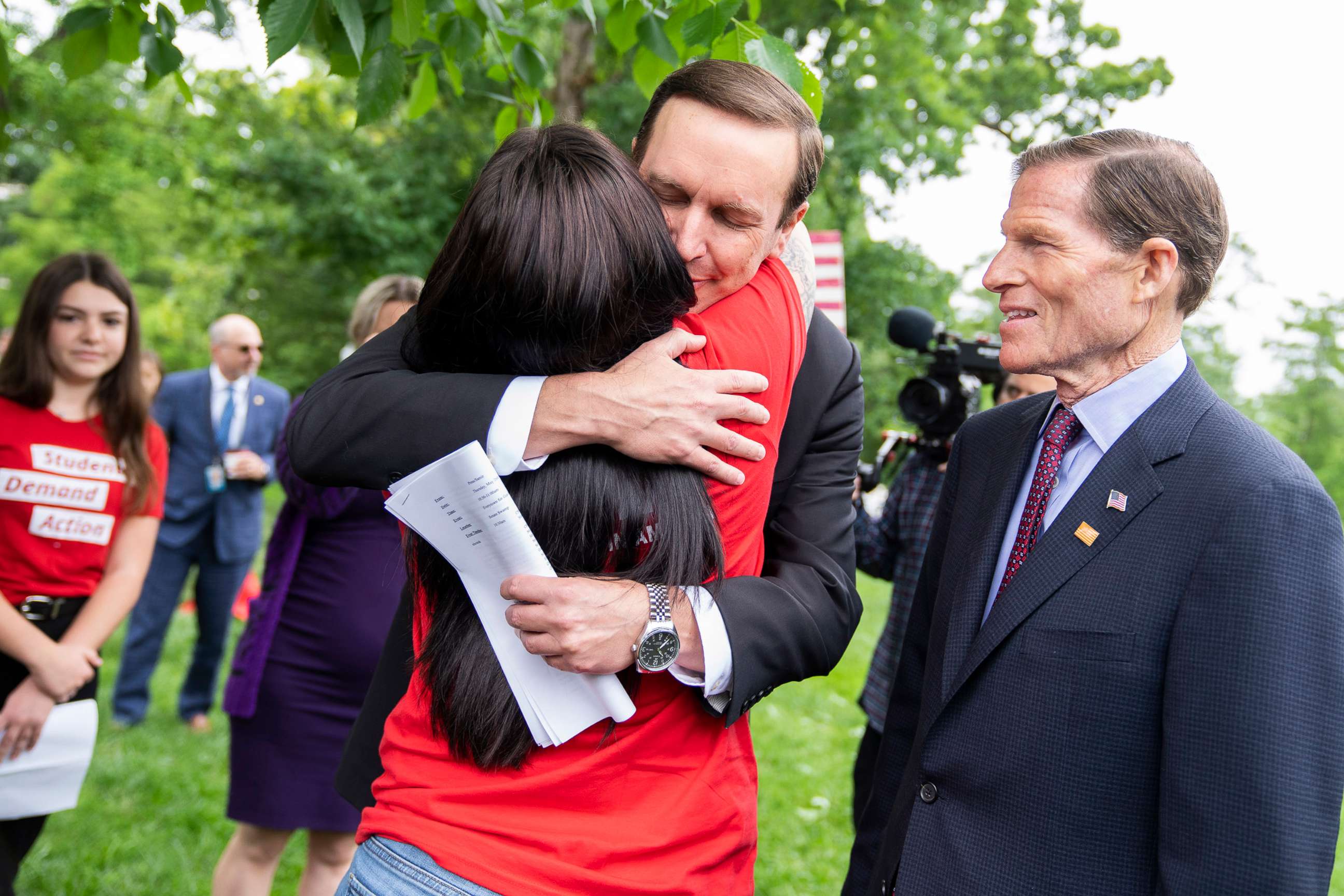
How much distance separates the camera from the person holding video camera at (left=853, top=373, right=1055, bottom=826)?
376cm

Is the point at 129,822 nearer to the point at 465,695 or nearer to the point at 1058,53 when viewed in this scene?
the point at 465,695

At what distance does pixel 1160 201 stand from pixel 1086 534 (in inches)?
23.1

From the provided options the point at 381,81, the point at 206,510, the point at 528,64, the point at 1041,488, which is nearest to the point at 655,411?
the point at 1041,488

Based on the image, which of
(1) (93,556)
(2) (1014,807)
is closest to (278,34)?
(2) (1014,807)

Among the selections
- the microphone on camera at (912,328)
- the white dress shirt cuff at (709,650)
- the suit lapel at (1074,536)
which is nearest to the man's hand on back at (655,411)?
the white dress shirt cuff at (709,650)

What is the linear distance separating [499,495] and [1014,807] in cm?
96

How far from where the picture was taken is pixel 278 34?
6.37ft

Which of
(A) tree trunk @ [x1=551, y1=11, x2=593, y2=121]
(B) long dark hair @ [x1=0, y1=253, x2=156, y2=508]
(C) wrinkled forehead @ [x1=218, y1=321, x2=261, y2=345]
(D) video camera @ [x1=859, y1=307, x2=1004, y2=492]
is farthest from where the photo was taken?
(A) tree trunk @ [x1=551, y1=11, x2=593, y2=121]

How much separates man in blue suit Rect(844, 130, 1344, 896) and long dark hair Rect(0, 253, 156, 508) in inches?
103

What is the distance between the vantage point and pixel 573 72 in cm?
1280

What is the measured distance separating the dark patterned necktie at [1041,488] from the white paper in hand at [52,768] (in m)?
2.57

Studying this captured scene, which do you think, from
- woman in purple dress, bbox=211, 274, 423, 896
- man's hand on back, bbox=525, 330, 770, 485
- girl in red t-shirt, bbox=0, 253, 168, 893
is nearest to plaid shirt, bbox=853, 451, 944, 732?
woman in purple dress, bbox=211, 274, 423, 896

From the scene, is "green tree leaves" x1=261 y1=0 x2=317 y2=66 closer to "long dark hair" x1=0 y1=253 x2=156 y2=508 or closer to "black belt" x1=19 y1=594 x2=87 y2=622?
"long dark hair" x1=0 y1=253 x2=156 y2=508

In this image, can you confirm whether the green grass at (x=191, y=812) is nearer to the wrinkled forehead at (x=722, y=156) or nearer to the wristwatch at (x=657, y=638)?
the wristwatch at (x=657, y=638)
